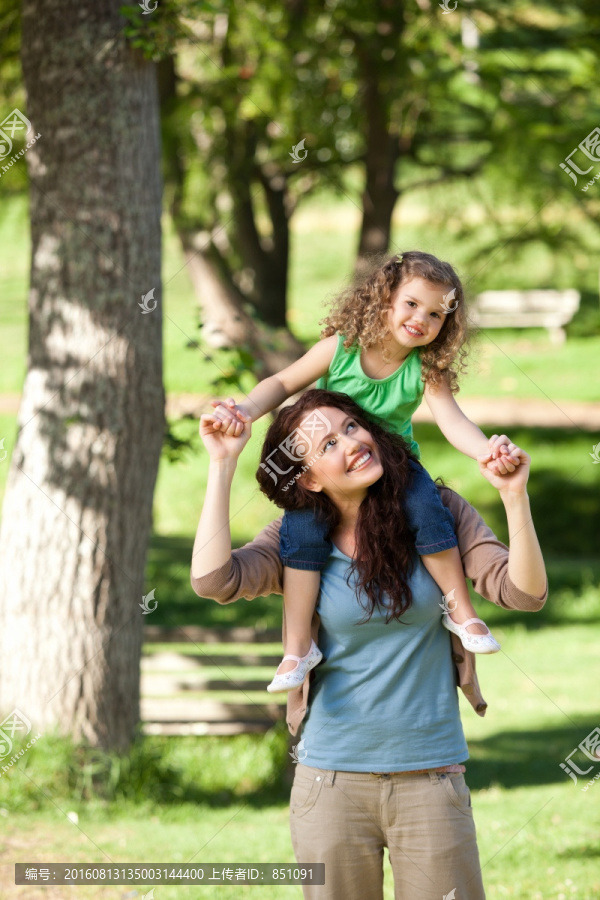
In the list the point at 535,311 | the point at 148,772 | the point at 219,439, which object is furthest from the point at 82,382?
the point at 535,311

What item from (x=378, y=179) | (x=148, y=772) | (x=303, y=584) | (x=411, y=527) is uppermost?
(x=378, y=179)

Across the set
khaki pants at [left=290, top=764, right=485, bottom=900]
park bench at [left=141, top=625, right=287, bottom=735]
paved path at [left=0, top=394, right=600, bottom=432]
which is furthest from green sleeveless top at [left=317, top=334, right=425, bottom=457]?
paved path at [left=0, top=394, right=600, bottom=432]

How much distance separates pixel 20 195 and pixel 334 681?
888cm

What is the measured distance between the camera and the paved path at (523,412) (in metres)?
13.8

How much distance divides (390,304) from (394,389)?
8.0 inches

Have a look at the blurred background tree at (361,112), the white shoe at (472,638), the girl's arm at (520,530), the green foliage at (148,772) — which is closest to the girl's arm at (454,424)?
the girl's arm at (520,530)

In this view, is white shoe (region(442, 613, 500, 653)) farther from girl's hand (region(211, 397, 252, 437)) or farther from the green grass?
the green grass

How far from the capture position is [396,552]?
207 centimetres

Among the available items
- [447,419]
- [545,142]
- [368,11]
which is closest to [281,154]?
[368,11]

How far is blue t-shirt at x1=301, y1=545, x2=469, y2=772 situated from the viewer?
6.63 feet

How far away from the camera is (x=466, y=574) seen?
84.7 inches

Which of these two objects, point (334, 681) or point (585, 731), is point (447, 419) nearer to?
point (334, 681)

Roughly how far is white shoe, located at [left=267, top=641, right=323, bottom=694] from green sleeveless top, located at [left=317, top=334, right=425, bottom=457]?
521 millimetres

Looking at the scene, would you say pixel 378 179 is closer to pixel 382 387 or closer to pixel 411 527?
pixel 382 387
